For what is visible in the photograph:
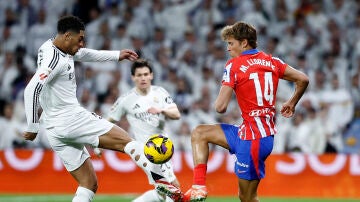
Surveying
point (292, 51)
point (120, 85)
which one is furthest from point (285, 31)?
point (120, 85)

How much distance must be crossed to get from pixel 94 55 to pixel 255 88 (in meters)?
2.01

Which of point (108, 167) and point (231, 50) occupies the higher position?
point (231, 50)

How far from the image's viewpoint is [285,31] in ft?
56.4

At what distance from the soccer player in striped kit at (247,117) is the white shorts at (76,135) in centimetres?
111

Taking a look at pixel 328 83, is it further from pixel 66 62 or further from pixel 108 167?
pixel 66 62

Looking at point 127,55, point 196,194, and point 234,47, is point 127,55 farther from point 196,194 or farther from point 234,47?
point 196,194

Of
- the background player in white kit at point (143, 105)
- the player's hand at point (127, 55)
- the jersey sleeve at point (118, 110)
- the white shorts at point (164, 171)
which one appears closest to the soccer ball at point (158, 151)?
the white shorts at point (164, 171)

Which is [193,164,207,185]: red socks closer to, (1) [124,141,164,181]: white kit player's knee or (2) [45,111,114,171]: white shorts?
(1) [124,141,164,181]: white kit player's knee

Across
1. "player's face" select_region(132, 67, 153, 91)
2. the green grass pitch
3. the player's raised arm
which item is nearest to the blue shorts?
the player's raised arm

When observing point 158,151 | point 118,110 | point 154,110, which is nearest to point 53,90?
point 158,151

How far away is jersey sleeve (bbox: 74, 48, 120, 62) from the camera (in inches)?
346

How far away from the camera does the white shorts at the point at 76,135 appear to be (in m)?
8.34

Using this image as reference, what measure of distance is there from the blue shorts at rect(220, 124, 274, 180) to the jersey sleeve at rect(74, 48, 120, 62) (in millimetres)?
1726

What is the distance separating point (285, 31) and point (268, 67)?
946cm
